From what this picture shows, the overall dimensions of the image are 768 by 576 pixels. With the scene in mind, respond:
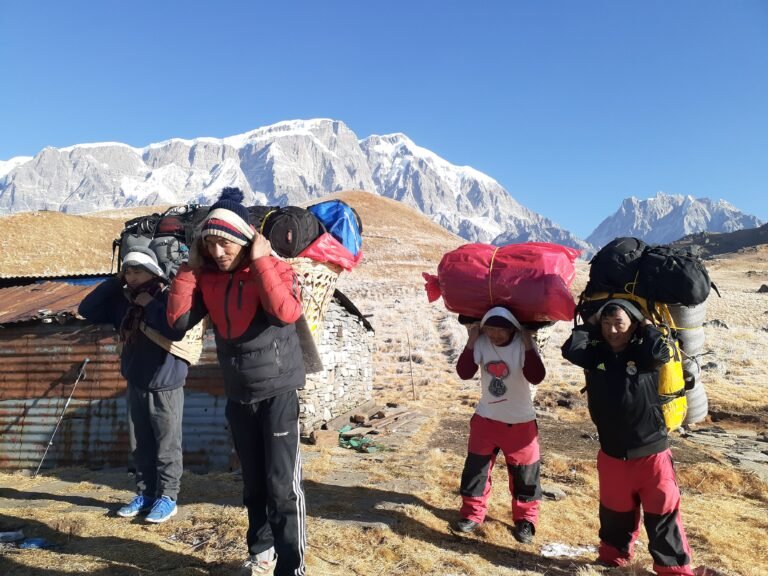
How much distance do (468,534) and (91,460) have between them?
5765 mm

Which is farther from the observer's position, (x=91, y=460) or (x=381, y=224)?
(x=381, y=224)

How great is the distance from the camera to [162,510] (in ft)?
14.6

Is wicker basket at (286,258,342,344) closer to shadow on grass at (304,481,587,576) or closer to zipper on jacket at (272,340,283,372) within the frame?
zipper on jacket at (272,340,283,372)

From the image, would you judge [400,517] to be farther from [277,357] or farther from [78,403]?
[78,403]

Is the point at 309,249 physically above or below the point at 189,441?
above

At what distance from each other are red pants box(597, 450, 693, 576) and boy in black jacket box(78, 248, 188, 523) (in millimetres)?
3620

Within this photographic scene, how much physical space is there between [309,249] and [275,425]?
4.86 feet

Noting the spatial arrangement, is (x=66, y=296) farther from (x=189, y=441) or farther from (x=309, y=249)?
(x=309, y=249)

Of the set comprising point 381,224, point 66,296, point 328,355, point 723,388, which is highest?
point 381,224

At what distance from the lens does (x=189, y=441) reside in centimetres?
732

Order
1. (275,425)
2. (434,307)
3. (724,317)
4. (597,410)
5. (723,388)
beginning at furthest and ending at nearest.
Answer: (434,307)
(724,317)
(723,388)
(597,410)
(275,425)

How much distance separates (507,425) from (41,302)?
776 cm

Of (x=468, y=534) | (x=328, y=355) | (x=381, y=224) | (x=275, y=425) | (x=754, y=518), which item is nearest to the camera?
(x=275, y=425)

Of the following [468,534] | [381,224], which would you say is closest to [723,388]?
[468,534]
